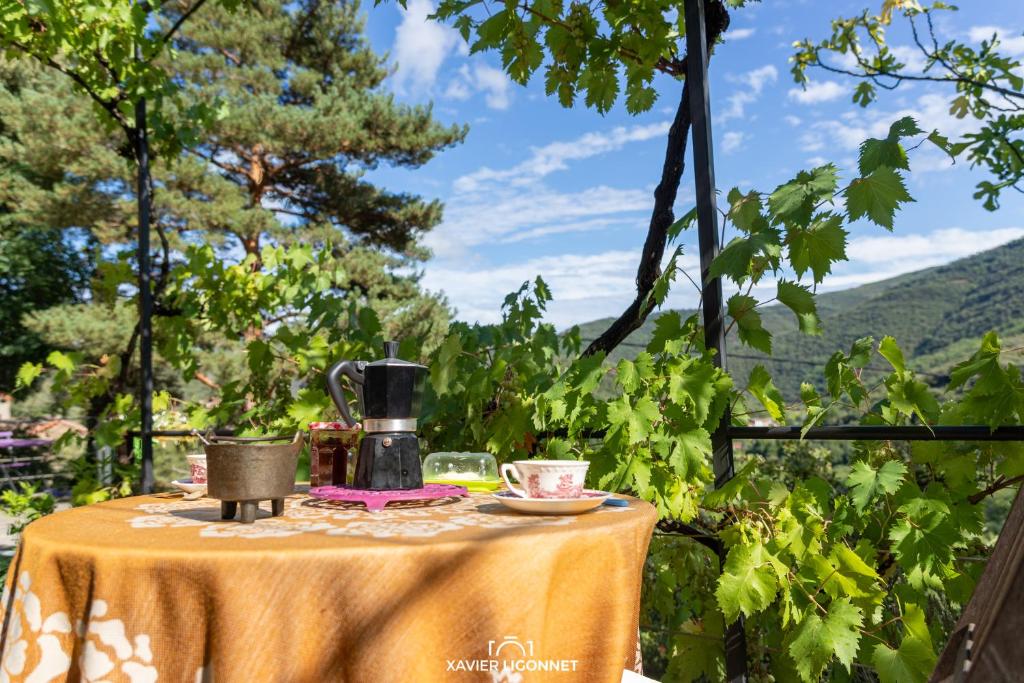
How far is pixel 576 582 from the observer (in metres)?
1.00

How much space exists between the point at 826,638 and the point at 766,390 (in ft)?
1.88

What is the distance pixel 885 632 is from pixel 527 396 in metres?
1.15

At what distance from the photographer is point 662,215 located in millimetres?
2246

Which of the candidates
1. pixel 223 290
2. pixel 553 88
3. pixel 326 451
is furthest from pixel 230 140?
pixel 326 451

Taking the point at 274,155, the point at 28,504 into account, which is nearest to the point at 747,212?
the point at 28,504

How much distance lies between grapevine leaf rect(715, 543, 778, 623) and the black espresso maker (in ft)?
2.46

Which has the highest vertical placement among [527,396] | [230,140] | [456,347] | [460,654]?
[230,140]

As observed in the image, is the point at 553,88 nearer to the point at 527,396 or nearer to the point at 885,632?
the point at 527,396

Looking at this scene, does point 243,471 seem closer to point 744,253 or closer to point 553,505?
point 553,505

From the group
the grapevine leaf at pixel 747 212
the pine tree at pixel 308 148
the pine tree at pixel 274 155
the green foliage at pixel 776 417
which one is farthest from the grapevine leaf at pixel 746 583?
the pine tree at pixel 308 148

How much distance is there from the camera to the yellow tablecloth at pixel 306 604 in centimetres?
84

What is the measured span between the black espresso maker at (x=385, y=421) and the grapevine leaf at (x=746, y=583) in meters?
0.75

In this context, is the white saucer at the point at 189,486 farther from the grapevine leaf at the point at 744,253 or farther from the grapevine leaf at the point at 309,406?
the grapevine leaf at the point at 744,253

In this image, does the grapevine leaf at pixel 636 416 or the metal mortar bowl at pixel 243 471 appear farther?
the grapevine leaf at pixel 636 416
